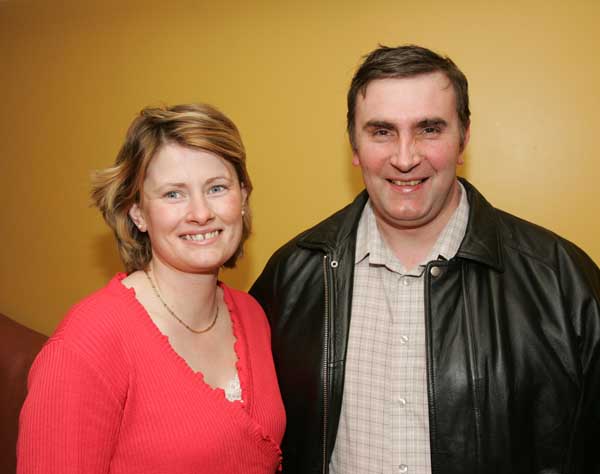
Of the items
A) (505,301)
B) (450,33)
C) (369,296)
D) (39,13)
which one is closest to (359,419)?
(369,296)

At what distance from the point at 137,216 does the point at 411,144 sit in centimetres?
83

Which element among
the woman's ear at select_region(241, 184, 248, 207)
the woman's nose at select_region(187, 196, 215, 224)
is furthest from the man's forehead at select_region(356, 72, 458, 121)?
the woman's nose at select_region(187, 196, 215, 224)

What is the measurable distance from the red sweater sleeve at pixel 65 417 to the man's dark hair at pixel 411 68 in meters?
1.13

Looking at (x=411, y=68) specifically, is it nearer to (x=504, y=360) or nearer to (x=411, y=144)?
(x=411, y=144)

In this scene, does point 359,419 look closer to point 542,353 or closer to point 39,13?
point 542,353

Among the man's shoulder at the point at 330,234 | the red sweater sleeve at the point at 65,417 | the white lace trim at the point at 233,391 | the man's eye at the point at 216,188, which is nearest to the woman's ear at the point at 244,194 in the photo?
the man's eye at the point at 216,188

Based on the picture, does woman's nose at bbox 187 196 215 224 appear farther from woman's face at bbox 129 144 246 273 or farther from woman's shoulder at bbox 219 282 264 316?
woman's shoulder at bbox 219 282 264 316

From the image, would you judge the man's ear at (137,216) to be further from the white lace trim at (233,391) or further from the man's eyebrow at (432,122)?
the man's eyebrow at (432,122)

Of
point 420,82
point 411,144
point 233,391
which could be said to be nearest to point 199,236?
point 233,391

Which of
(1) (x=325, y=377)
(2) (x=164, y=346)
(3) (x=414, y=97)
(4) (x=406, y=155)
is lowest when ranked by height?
(1) (x=325, y=377)

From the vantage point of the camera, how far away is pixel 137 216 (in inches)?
64.5

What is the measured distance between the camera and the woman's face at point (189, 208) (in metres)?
1.53

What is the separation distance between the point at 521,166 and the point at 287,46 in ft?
3.30

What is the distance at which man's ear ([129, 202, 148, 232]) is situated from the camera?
1627 mm
